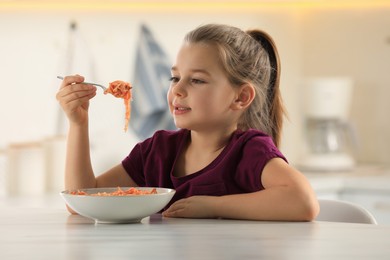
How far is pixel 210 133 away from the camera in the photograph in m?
1.75

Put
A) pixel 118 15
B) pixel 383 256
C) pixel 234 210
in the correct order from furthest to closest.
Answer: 1. pixel 118 15
2. pixel 234 210
3. pixel 383 256

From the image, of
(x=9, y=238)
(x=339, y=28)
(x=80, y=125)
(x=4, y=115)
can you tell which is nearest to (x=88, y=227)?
(x=9, y=238)

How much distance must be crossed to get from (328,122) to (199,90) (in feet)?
6.64

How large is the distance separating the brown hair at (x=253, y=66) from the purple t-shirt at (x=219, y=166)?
0.36ft

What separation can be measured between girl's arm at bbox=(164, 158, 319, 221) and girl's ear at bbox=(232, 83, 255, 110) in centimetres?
30

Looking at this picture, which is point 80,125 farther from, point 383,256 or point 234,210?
point 383,256

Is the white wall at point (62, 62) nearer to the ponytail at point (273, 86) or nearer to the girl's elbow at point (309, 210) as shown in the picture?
the ponytail at point (273, 86)

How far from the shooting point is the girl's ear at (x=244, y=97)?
5.78 feet

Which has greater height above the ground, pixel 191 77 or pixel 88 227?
pixel 191 77

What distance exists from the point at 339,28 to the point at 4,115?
5.22 feet

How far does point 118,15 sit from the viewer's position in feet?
10.7

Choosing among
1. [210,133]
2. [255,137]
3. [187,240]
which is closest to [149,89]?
[210,133]

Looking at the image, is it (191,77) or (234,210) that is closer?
(234,210)

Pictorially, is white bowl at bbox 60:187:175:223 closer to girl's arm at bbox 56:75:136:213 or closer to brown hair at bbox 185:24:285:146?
girl's arm at bbox 56:75:136:213
